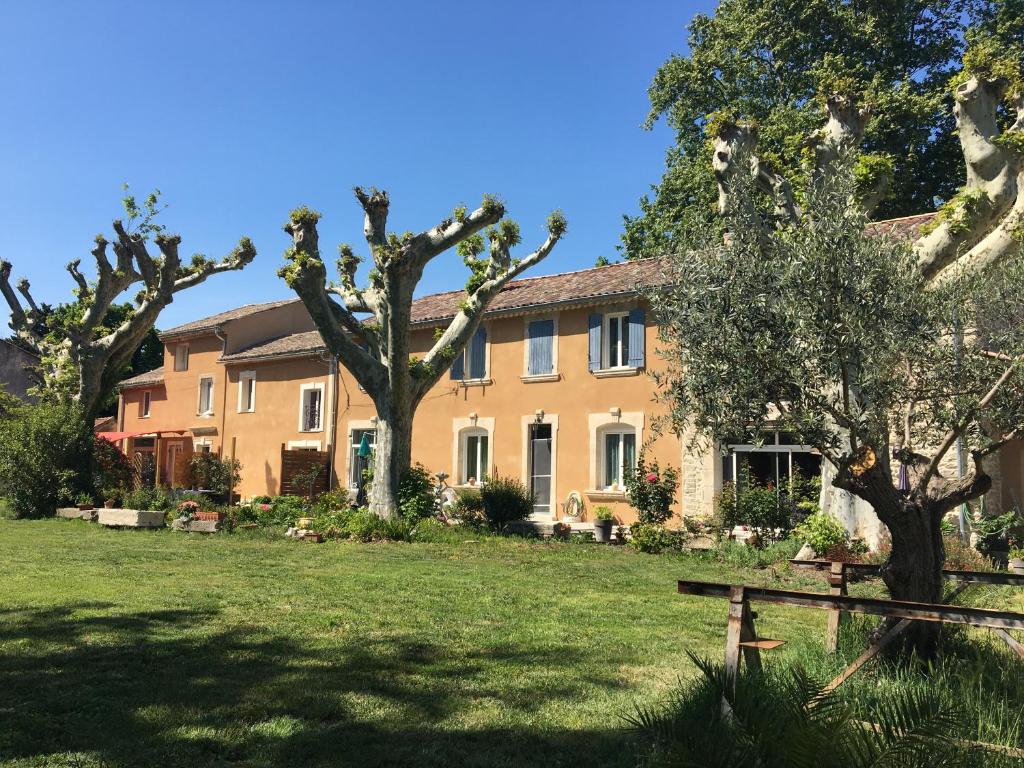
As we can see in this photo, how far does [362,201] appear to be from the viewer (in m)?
A: 17.6

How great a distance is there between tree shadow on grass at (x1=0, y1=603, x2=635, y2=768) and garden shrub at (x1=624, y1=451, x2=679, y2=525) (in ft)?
36.4

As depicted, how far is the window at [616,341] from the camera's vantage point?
18.5 m

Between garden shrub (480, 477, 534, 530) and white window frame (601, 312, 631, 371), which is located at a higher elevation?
white window frame (601, 312, 631, 371)

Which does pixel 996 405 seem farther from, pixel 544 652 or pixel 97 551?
→ pixel 97 551

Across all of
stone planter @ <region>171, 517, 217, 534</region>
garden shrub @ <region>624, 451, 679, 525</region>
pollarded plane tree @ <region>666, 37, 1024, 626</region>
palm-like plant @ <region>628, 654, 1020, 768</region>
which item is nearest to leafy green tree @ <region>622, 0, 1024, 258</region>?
garden shrub @ <region>624, 451, 679, 525</region>

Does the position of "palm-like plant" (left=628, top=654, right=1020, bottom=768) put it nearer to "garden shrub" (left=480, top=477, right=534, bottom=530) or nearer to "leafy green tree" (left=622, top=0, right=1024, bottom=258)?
"garden shrub" (left=480, top=477, right=534, bottom=530)

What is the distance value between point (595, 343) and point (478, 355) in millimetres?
3767

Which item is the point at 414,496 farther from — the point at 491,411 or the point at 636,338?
the point at 636,338

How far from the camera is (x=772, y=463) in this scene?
16734 mm

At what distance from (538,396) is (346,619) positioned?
1294 centimetres

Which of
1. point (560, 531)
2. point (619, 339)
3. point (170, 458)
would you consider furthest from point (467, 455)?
point (170, 458)

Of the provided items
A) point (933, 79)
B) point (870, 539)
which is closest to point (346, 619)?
point (870, 539)

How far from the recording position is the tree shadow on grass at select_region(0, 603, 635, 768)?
4.13 metres

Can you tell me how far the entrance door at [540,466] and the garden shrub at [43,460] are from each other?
12474 mm
